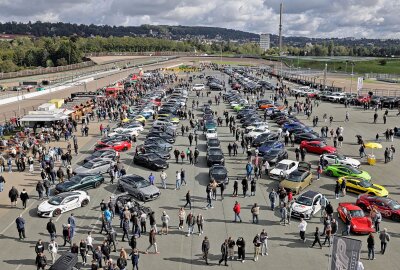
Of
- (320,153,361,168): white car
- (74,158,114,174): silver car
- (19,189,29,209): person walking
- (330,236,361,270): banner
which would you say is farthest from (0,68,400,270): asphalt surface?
(330,236,361,270): banner

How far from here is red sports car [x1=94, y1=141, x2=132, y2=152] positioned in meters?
35.6

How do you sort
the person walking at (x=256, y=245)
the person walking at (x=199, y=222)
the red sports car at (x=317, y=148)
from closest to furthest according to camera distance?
the person walking at (x=256, y=245) → the person walking at (x=199, y=222) → the red sports car at (x=317, y=148)

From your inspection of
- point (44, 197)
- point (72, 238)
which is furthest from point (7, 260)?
point (44, 197)

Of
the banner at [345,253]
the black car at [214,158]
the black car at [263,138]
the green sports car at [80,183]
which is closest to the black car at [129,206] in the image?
the green sports car at [80,183]

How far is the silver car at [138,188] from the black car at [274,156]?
10.1m

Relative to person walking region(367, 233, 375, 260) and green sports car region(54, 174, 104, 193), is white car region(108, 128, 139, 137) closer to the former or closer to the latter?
green sports car region(54, 174, 104, 193)

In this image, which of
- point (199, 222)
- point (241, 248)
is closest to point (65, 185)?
point (199, 222)

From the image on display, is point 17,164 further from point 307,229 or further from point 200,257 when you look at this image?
point 307,229

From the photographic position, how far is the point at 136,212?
69.5 ft

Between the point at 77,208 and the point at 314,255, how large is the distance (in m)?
13.6

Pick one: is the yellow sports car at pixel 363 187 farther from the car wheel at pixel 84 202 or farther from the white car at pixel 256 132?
the car wheel at pixel 84 202

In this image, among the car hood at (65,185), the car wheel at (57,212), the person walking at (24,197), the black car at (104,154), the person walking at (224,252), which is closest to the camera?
the person walking at (224,252)

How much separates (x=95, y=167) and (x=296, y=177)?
46.7ft

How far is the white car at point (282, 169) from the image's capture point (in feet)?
94.5
